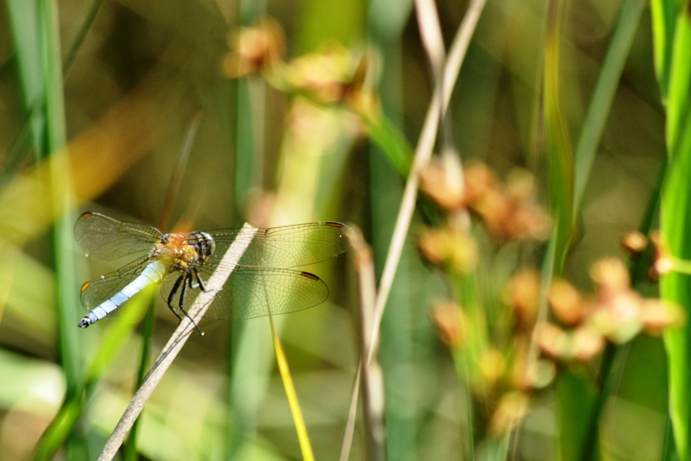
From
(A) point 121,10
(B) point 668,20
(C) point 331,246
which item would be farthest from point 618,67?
(A) point 121,10

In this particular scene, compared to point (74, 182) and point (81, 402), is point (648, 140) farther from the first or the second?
point (81, 402)

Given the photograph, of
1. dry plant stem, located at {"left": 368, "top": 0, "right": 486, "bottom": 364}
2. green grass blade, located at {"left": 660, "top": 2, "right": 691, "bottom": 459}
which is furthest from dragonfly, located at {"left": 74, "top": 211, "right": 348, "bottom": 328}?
green grass blade, located at {"left": 660, "top": 2, "right": 691, "bottom": 459}

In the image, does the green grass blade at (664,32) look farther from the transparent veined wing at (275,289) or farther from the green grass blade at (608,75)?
the transparent veined wing at (275,289)

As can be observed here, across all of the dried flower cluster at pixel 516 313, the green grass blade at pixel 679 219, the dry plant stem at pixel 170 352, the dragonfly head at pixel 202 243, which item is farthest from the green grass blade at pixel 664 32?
the dragonfly head at pixel 202 243

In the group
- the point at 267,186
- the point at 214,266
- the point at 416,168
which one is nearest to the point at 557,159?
the point at 416,168

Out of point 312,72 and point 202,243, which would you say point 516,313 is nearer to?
point 312,72

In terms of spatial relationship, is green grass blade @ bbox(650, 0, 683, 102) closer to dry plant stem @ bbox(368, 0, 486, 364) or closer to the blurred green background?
the blurred green background

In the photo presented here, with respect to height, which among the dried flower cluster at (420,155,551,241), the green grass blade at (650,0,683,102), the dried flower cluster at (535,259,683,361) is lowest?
the dried flower cluster at (535,259,683,361)
